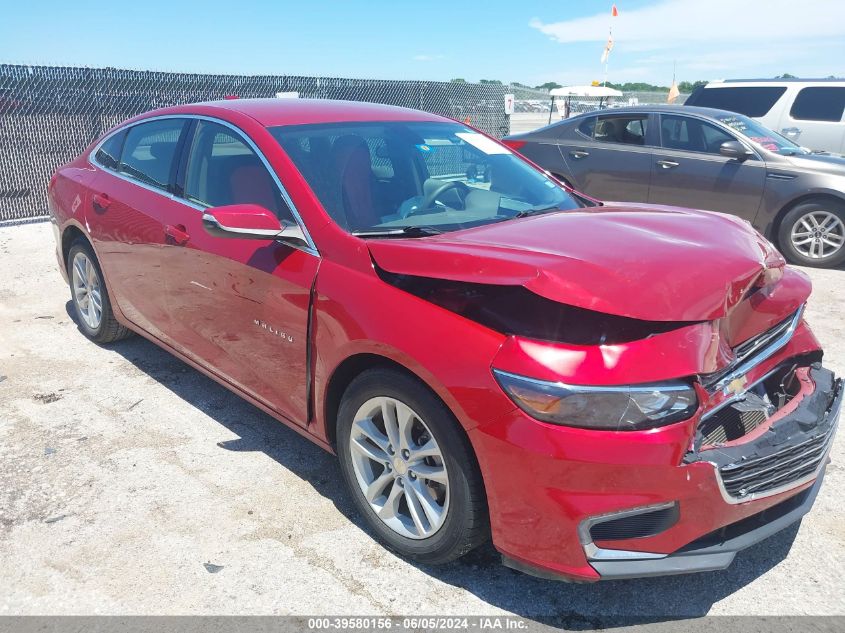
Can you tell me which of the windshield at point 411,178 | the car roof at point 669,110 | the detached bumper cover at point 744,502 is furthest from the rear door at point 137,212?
the car roof at point 669,110

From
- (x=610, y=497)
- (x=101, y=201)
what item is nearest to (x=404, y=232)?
(x=610, y=497)

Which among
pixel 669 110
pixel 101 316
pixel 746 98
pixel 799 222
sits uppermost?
pixel 746 98

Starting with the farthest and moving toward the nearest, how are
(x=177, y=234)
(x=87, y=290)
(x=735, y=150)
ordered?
(x=735, y=150)
(x=87, y=290)
(x=177, y=234)

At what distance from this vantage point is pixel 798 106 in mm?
10633

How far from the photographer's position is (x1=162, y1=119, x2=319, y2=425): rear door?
2951 mm

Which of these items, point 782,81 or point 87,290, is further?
point 782,81

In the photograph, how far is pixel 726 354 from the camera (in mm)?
2297

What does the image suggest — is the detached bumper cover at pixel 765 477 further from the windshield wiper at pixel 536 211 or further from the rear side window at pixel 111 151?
the rear side window at pixel 111 151

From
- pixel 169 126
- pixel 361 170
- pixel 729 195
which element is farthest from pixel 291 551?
pixel 729 195

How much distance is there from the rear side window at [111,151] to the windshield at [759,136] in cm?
619

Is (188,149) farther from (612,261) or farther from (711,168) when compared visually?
(711,168)

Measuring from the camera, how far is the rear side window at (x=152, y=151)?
3887mm

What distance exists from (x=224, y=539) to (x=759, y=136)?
23.7 feet

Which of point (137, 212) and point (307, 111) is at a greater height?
point (307, 111)
